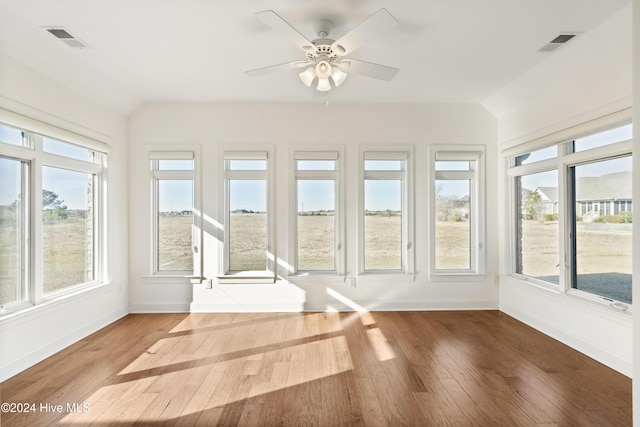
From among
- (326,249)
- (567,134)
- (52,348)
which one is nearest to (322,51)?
(567,134)

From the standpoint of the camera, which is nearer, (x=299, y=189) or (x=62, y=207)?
(x=62, y=207)

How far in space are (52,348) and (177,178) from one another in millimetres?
2395

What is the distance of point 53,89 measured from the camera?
3.43 m

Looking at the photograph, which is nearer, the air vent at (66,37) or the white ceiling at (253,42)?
the white ceiling at (253,42)

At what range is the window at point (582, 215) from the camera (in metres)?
3.12

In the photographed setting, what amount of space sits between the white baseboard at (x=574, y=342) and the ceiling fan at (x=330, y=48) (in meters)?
3.13

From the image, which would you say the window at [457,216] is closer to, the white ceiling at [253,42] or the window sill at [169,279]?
the white ceiling at [253,42]

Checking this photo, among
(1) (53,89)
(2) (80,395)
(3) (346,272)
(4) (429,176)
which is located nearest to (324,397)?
(2) (80,395)

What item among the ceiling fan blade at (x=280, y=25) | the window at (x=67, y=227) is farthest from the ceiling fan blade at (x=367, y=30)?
the window at (x=67, y=227)

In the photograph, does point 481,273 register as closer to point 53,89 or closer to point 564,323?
point 564,323

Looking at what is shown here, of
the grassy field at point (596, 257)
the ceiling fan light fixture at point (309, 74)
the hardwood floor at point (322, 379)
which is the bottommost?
the hardwood floor at point (322, 379)

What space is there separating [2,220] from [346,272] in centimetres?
367

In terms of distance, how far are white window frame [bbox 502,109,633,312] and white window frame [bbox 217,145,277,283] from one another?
320 centimetres

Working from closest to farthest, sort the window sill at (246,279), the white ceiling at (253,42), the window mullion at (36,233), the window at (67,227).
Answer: the white ceiling at (253,42) < the window mullion at (36,233) < the window at (67,227) < the window sill at (246,279)
